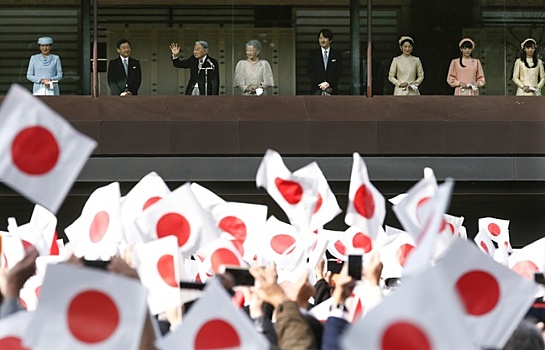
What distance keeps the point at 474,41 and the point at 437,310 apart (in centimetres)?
2039

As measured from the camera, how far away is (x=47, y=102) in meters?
26.2

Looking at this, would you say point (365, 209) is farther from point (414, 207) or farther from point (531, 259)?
point (414, 207)

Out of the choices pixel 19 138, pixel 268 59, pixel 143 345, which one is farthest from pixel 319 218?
pixel 268 59

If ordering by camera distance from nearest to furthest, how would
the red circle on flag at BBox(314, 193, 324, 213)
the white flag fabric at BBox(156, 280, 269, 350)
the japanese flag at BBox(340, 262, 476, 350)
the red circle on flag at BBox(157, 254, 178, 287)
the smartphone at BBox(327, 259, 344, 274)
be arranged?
1. the japanese flag at BBox(340, 262, 476, 350)
2. the white flag fabric at BBox(156, 280, 269, 350)
3. the red circle on flag at BBox(157, 254, 178, 287)
4. the red circle on flag at BBox(314, 193, 324, 213)
5. the smartphone at BBox(327, 259, 344, 274)

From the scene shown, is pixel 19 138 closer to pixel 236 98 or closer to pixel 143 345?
pixel 143 345

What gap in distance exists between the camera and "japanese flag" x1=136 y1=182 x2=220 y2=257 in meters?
10.7

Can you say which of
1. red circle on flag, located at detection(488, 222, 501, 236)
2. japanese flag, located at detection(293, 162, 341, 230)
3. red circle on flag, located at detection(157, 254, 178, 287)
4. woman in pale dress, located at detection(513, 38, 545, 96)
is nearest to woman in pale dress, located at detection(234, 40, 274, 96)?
woman in pale dress, located at detection(513, 38, 545, 96)

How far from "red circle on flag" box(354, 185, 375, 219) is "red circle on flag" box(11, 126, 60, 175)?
3.67 meters

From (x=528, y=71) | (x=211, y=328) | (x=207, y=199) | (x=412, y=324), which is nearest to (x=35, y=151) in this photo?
(x=211, y=328)

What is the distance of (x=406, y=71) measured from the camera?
26141mm

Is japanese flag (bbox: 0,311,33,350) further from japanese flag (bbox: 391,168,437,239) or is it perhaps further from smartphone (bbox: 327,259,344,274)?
smartphone (bbox: 327,259,344,274)

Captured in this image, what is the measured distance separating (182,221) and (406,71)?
1574cm

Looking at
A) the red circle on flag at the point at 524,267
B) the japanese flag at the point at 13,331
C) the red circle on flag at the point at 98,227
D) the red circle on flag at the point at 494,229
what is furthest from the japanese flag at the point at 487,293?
Result: the red circle on flag at the point at 494,229

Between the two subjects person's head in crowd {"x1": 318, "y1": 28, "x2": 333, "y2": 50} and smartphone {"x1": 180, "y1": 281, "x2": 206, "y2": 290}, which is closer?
smartphone {"x1": 180, "y1": 281, "x2": 206, "y2": 290}
